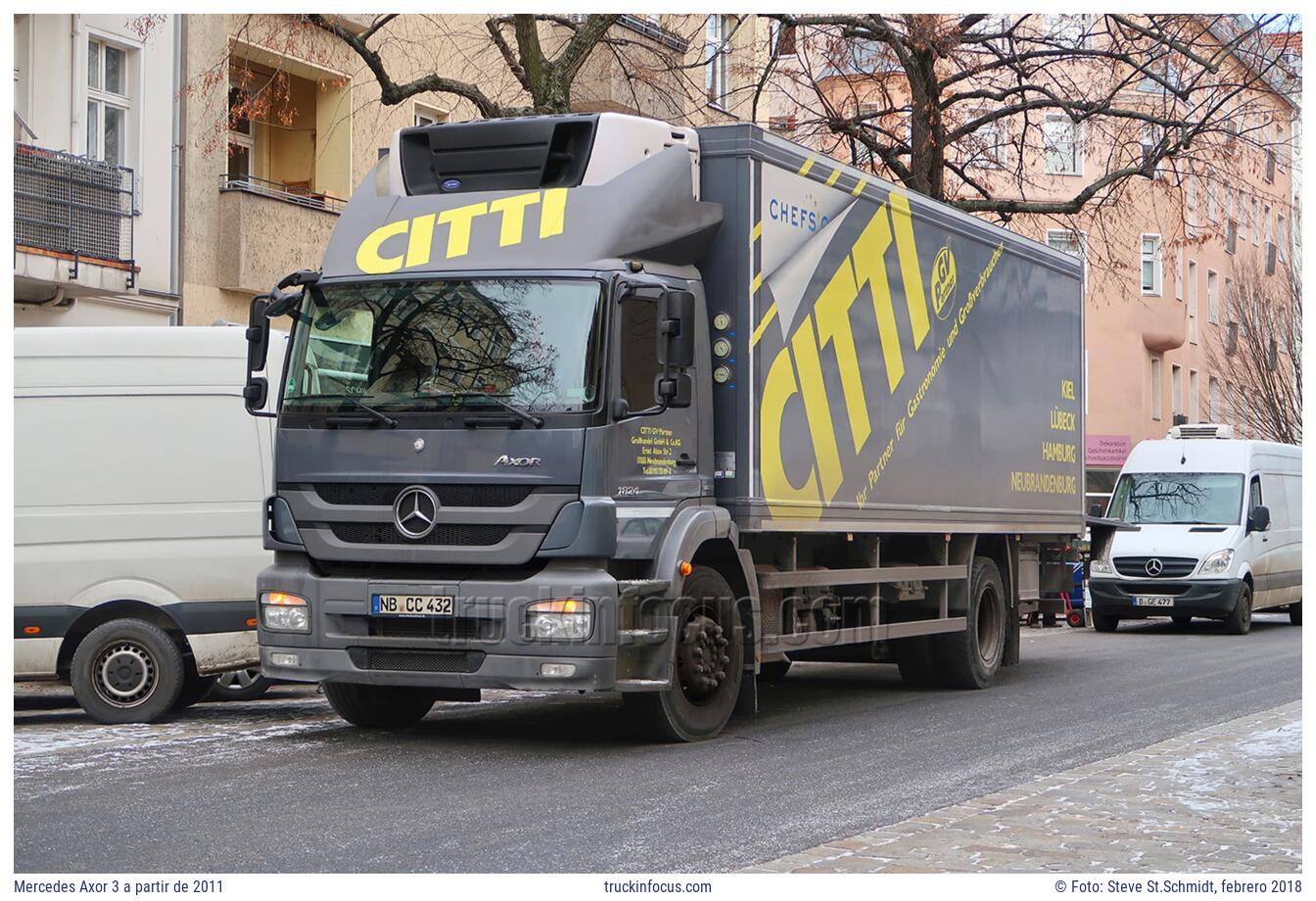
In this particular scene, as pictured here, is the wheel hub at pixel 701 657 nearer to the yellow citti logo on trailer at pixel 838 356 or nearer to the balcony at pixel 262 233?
the yellow citti logo on trailer at pixel 838 356

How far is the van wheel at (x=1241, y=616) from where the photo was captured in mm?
23734

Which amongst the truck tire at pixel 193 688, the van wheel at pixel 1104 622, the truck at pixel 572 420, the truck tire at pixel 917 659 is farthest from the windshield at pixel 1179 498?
the truck tire at pixel 193 688

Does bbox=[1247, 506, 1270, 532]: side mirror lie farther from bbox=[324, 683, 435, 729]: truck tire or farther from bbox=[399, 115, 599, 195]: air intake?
bbox=[399, 115, 599, 195]: air intake

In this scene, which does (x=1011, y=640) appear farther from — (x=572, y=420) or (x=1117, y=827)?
(x=1117, y=827)

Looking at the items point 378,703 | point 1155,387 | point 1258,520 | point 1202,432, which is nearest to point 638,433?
point 378,703

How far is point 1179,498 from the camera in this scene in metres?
25.0

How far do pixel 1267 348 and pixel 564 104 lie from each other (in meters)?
33.7

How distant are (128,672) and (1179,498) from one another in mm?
16580

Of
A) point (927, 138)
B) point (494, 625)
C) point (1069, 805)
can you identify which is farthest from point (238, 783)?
point (927, 138)

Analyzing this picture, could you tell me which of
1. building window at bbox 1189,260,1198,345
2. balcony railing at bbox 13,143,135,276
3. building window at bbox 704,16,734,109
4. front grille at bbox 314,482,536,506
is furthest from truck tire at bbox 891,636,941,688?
building window at bbox 1189,260,1198,345

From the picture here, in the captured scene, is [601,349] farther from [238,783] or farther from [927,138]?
[927,138]

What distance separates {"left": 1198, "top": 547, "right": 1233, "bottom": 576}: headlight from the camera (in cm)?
2377

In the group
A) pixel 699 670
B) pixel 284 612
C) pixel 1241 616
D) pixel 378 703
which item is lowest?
pixel 1241 616

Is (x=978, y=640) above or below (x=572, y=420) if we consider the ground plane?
below
